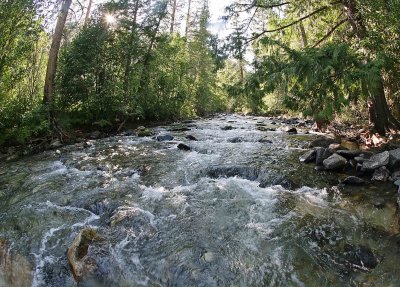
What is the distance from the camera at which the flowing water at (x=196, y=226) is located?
4.71 meters

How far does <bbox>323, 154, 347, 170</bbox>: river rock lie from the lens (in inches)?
369

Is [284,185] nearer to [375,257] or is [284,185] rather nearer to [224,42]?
[375,257]

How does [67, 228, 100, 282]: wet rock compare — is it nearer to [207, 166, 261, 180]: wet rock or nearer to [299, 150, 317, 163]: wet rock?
[207, 166, 261, 180]: wet rock

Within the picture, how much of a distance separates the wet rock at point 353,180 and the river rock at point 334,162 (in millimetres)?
1047

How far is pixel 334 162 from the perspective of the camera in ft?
30.9

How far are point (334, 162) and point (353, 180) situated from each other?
1.23 meters

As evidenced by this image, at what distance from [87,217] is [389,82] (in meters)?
11.9

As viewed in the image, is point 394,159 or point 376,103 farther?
point 376,103

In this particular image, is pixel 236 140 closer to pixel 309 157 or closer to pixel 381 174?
pixel 309 157

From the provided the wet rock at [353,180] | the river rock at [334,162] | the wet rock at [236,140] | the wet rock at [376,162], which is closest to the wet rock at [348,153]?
the river rock at [334,162]

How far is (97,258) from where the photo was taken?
4.91 meters

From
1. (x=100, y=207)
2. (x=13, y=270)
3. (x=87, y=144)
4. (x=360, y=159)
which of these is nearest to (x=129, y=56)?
(x=87, y=144)

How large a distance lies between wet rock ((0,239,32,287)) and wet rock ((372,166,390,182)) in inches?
311

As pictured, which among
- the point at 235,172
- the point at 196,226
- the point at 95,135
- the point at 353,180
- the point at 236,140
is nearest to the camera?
the point at 196,226
